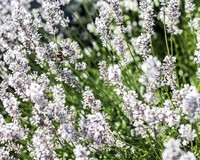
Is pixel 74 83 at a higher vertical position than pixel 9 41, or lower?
lower

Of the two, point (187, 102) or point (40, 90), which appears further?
point (40, 90)

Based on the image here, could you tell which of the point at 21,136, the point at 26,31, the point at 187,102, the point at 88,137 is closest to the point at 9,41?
the point at 26,31

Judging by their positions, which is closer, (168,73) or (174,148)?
(174,148)

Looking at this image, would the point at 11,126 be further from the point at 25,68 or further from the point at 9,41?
the point at 9,41

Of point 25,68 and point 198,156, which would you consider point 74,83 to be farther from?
point 198,156

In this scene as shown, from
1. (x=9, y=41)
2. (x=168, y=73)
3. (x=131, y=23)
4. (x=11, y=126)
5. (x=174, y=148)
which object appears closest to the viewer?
(x=174, y=148)

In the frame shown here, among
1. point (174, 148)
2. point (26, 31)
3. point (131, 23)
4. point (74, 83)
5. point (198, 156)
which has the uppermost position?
point (131, 23)

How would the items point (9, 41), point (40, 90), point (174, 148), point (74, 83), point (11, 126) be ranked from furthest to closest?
1. point (9, 41)
2. point (74, 83)
3. point (11, 126)
4. point (40, 90)
5. point (174, 148)

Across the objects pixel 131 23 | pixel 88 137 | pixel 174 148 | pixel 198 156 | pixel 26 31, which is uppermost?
pixel 131 23

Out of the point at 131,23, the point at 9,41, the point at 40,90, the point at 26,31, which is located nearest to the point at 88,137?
the point at 40,90
